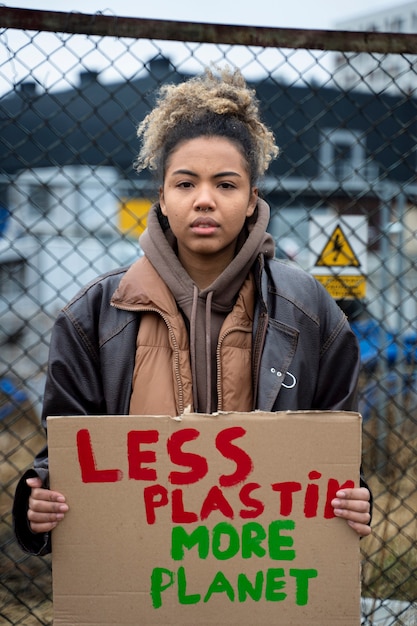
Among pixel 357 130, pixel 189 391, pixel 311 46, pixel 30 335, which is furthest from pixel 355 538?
pixel 357 130

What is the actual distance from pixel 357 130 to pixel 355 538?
11.3m

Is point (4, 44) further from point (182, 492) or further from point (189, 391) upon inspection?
point (182, 492)

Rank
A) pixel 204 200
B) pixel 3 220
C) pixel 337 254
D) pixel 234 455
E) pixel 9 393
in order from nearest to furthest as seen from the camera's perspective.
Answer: pixel 234 455, pixel 204 200, pixel 337 254, pixel 3 220, pixel 9 393

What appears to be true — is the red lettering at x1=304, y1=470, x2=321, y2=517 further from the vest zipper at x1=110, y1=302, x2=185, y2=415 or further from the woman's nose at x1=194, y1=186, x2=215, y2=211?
the woman's nose at x1=194, y1=186, x2=215, y2=211

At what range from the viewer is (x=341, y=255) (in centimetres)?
306

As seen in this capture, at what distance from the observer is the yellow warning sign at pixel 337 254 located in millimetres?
3045

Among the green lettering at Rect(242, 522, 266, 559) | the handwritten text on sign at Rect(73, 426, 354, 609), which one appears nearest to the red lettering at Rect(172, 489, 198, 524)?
the handwritten text on sign at Rect(73, 426, 354, 609)

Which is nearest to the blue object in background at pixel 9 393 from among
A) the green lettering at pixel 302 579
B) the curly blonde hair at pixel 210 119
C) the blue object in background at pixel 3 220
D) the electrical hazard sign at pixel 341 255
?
the blue object in background at pixel 3 220

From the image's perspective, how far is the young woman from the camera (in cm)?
176

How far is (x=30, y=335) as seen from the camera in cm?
→ 687

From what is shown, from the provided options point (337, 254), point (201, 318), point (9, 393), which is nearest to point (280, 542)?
point (201, 318)

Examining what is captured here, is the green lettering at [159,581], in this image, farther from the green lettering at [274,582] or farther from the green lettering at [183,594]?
the green lettering at [274,582]

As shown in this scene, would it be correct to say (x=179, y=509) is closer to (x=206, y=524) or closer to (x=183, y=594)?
(x=206, y=524)

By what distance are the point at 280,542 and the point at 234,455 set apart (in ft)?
0.70
